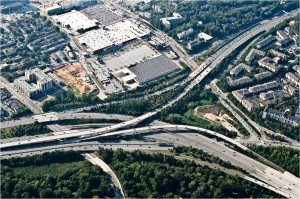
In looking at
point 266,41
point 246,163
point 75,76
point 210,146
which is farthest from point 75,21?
point 246,163

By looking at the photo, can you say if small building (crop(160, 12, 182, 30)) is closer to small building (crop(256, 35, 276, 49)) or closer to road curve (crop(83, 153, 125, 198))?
small building (crop(256, 35, 276, 49))

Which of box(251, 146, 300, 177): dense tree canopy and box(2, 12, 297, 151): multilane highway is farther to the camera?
box(2, 12, 297, 151): multilane highway

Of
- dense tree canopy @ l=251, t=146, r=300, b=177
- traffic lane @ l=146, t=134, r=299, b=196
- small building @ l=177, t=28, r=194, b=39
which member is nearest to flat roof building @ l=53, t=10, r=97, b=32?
small building @ l=177, t=28, r=194, b=39

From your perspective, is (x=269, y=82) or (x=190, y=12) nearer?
(x=269, y=82)

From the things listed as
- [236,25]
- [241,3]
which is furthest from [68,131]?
[241,3]

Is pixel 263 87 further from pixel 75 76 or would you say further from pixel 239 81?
pixel 75 76

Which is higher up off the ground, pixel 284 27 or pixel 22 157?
pixel 284 27

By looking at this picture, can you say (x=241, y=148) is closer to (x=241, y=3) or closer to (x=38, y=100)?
(x=38, y=100)

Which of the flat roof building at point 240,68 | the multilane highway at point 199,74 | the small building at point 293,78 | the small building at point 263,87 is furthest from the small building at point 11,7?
the small building at point 293,78

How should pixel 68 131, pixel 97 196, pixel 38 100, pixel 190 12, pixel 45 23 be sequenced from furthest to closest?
pixel 190 12, pixel 45 23, pixel 38 100, pixel 68 131, pixel 97 196

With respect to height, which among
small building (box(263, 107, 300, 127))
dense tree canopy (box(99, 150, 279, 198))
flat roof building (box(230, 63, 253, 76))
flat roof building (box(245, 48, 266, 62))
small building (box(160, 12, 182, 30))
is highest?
small building (box(160, 12, 182, 30))
